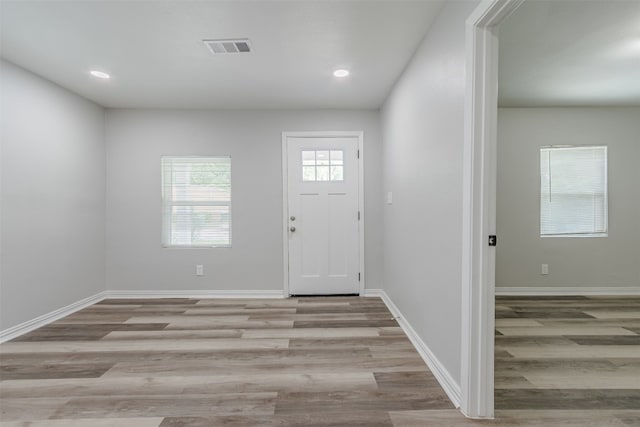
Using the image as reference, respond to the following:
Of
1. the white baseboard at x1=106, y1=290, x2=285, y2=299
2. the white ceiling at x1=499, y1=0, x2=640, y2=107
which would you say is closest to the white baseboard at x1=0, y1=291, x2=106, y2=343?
the white baseboard at x1=106, y1=290, x2=285, y2=299

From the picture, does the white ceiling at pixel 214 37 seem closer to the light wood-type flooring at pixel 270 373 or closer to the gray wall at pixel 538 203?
the gray wall at pixel 538 203

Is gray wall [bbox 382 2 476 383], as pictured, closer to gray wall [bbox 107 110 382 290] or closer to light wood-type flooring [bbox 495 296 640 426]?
light wood-type flooring [bbox 495 296 640 426]

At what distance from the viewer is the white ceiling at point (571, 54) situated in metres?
2.06

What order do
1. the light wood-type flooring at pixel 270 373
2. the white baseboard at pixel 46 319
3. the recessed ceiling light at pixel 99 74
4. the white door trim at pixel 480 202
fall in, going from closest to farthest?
the white door trim at pixel 480 202
the light wood-type flooring at pixel 270 373
the white baseboard at pixel 46 319
the recessed ceiling light at pixel 99 74

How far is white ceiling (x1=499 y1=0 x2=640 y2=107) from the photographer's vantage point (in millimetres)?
2064

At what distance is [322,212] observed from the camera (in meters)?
3.97

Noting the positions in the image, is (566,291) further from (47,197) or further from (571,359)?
(47,197)

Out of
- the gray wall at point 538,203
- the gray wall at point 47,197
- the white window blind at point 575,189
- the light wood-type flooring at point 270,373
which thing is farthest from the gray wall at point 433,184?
the gray wall at point 47,197

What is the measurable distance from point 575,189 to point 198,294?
499 centimetres

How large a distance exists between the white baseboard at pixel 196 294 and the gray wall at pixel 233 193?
0.06m

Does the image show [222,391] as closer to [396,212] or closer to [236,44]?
[396,212]

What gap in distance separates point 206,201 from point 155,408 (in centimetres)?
259

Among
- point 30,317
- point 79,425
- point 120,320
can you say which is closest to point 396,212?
point 79,425

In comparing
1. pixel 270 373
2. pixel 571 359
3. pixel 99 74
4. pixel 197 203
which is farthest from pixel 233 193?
pixel 571 359
